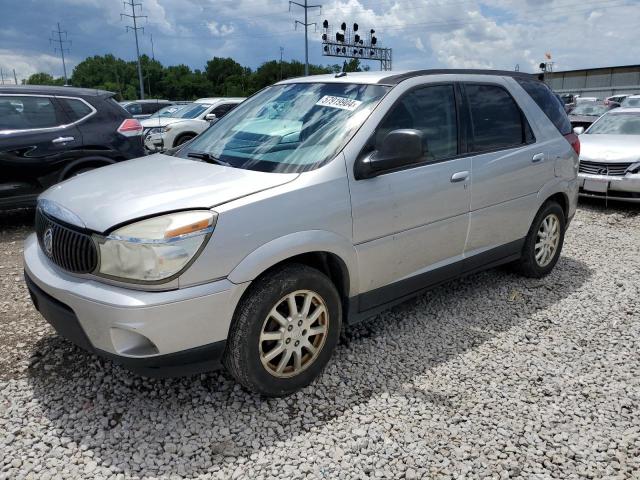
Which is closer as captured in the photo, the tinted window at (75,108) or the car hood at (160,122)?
the tinted window at (75,108)

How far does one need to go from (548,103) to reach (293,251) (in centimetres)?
327

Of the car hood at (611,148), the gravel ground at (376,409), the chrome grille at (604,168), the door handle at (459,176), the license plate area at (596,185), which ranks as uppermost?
the door handle at (459,176)

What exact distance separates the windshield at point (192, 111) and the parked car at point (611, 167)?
917cm

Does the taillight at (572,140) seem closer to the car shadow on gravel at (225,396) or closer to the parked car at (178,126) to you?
the car shadow on gravel at (225,396)

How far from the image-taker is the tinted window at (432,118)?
3439 mm

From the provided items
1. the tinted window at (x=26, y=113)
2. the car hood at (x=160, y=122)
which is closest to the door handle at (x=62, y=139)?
the tinted window at (x=26, y=113)

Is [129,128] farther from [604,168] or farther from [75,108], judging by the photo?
[604,168]

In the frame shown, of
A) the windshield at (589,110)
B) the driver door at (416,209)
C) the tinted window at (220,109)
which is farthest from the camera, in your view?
the windshield at (589,110)

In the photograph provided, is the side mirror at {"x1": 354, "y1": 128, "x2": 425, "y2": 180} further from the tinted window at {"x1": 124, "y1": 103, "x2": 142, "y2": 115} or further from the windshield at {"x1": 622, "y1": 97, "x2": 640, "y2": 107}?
the tinted window at {"x1": 124, "y1": 103, "x2": 142, "y2": 115}

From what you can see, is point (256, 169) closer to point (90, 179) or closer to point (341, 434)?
point (90, 179)

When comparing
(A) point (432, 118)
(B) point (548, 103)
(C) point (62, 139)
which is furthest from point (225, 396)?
(C) point (62, 139)

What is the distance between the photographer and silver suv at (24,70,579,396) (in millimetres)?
2504

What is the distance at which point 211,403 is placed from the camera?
9.77ft

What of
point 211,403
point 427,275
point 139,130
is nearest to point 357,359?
point 427,275
